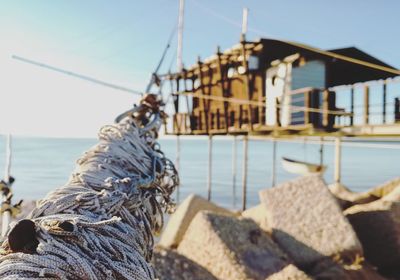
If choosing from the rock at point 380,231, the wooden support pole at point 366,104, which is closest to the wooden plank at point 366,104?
the wooden support pole at point 366,104

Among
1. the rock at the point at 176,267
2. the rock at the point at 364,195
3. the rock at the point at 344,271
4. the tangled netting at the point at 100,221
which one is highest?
the tangled netting at the point at 100,221

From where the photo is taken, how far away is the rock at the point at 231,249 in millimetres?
6434

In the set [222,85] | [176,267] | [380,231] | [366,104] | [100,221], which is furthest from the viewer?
[222,85]

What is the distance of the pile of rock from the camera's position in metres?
6.46

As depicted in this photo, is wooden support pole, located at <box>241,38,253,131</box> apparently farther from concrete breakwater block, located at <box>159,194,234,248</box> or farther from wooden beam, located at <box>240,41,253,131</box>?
concrete breakwater block, located at <box>159,194,234,248</box>

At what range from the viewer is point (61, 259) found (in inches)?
35.5

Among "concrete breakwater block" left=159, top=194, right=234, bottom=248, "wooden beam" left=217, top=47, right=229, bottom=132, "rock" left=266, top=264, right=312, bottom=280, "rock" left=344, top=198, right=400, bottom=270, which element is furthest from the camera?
"wooden beam" left=217, top=47, right=229, bottom=132

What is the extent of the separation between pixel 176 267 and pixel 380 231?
4511 mm

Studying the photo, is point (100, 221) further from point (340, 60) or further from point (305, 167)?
point (305, 167)

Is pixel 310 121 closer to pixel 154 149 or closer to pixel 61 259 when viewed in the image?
pixel 154 149

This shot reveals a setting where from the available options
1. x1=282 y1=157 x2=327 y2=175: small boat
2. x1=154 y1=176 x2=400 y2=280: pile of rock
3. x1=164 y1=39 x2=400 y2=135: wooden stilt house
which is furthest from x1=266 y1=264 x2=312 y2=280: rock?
x1=282 y1=157 x2=327 y2=175: small boat

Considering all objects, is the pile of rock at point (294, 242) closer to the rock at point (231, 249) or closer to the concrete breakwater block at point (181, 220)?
the rock at point (231, 249)

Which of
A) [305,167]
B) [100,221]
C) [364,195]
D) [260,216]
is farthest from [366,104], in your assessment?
[100,221]

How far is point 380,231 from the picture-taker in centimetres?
827
